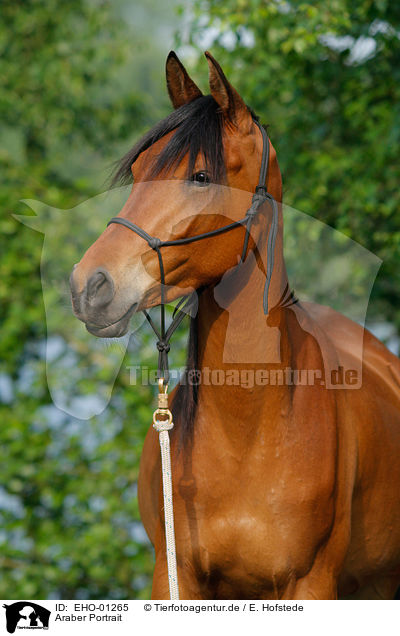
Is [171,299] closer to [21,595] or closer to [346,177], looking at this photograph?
[346,177]

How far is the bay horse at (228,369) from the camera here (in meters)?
1.63

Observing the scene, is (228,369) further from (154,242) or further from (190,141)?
(190,141)

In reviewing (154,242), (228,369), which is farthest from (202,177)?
(228,369)

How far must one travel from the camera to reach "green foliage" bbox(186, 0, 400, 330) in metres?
3.69

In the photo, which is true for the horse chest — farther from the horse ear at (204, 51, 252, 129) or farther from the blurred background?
the blurred background

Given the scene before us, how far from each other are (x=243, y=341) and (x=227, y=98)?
23.5 inches

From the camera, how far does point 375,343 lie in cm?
269

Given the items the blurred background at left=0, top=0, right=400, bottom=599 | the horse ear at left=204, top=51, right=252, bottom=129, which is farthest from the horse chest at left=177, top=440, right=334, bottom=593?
the blurred background at left=0, top=0, right=400, bottom=599

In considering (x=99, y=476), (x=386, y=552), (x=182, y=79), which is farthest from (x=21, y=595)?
(x=182, y=79)

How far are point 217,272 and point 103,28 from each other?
4721 mm

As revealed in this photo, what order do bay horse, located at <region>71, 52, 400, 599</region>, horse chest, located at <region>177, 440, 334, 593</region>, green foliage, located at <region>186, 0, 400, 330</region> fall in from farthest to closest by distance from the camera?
green foliage, located at <region>186, 0, 400, 330</region>, horse chest, located at <region>177, 440, 334, 593</region>, bay horse, located at <region>71, 52, 400, 599</region>

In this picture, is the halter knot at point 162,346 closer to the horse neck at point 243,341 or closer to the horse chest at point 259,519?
the horse neck at point 243,341
